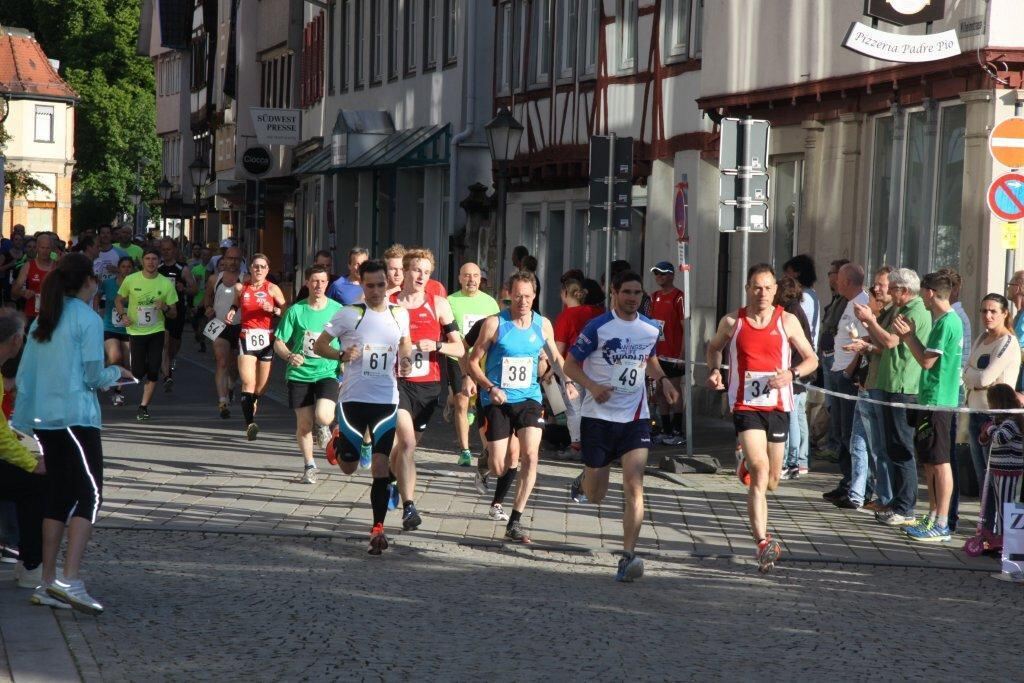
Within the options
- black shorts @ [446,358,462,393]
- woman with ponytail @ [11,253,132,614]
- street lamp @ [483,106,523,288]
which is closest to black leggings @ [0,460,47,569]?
woman with ponytail @ [11,253,132,614]

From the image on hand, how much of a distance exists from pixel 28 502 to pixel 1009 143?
7680mm

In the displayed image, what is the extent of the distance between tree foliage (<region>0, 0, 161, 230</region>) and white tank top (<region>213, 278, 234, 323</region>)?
A: 64857 mm

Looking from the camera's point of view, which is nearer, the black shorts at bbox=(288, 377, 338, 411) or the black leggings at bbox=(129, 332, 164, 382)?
the black shorts at bbox=(288, 377, 338, 411)

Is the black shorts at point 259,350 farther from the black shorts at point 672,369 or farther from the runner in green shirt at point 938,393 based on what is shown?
the runner in green shirt at point 938,393

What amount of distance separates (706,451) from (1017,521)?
712cm

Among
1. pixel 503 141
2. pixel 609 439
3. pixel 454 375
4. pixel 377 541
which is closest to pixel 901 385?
pixel 609 439

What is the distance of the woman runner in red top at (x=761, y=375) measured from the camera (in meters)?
10.9

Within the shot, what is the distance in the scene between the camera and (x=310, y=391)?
14.8 m

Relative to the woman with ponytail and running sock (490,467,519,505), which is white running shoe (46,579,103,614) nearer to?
the woman with ponytail

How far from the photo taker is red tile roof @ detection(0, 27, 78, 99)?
87250mm

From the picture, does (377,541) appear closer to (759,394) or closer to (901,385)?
(759,394)

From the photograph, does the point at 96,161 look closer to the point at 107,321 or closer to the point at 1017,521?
the point at 107,321

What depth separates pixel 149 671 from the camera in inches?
295

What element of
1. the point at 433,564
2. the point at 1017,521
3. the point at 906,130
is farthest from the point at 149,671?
the point at 906,130
